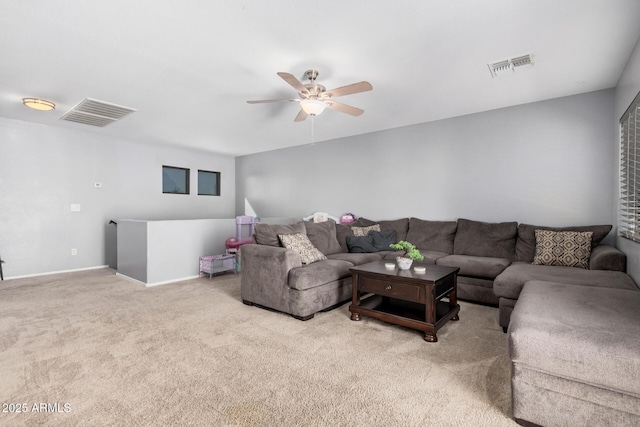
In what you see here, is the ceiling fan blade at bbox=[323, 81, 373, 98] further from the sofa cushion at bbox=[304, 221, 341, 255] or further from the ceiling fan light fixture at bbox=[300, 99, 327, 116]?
the sofa cushion at bbox=[304, 221, 341, 255]

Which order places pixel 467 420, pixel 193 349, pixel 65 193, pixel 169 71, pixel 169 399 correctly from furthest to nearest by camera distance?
pixel 65 193, pixel 169 71, pixel 193 349, pixel 169 399, pixel 467 420

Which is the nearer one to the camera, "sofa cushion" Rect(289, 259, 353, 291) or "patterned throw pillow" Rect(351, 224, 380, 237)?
"sofa cushion" Rect(289, 259, 353, 291)

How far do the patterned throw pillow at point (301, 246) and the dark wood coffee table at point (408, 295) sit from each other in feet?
→ 2.15

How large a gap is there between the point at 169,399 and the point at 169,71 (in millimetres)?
2848

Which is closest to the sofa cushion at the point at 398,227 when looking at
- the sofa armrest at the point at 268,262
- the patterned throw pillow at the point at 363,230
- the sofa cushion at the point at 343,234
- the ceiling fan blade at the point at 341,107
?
the patterned throw pillow at the point at 363,230

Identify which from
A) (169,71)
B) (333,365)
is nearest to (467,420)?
(333,365)

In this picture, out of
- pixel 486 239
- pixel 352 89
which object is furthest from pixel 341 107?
pixel 486 239

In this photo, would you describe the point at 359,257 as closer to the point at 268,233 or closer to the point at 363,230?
the point at 363,230

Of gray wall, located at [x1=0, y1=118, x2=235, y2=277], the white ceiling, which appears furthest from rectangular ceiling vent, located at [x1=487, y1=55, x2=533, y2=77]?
gray wall, located at [x1=0, y1=118, x2=235, y2=277]

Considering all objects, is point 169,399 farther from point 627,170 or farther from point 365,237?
point 627,170

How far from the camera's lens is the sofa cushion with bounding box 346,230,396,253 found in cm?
441

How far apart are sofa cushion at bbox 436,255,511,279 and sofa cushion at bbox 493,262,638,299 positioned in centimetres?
40

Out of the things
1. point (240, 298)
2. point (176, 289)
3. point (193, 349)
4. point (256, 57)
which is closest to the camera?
point (193, 349)

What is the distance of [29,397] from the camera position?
69.1 inches
